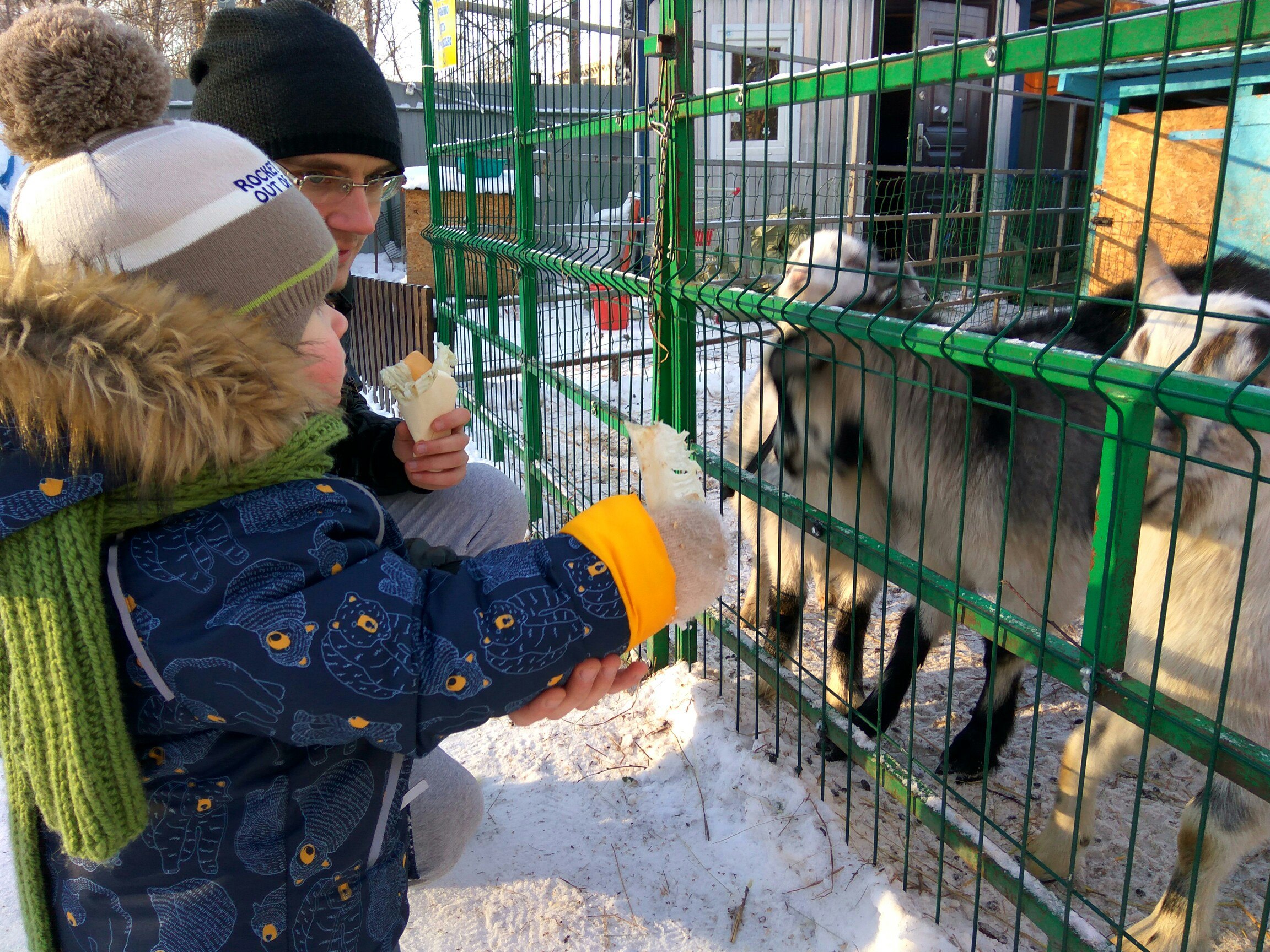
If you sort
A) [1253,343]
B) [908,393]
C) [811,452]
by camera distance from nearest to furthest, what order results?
[1253,343]
[908,393]
[811,452]

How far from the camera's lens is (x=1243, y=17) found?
3.36 ft

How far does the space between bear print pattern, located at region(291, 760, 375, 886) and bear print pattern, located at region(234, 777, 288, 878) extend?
0.02 m

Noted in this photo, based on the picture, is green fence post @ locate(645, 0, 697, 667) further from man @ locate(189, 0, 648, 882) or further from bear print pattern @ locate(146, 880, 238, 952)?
bear print pattern @ locate(146, 880, 238, 952)

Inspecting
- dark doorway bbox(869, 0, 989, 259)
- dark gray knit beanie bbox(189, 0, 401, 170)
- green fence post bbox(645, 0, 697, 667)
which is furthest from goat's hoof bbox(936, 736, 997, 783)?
dark doorway bbox(869, 0, 989, 259)

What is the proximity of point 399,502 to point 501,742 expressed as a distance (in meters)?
1.01

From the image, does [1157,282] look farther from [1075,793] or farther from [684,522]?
[684,522]

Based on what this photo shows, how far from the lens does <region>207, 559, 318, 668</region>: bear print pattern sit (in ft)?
3.52

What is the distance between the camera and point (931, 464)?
2.61m

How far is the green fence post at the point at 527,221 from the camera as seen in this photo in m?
3.79

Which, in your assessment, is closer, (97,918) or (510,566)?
(510,566)

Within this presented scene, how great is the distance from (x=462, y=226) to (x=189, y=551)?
4707 millimetres

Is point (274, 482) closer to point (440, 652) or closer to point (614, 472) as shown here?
point (440, 652)

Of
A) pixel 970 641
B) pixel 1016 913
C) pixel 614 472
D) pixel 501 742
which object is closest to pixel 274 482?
pixel 1016 913

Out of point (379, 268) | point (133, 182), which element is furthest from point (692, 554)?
point (379, 268)
